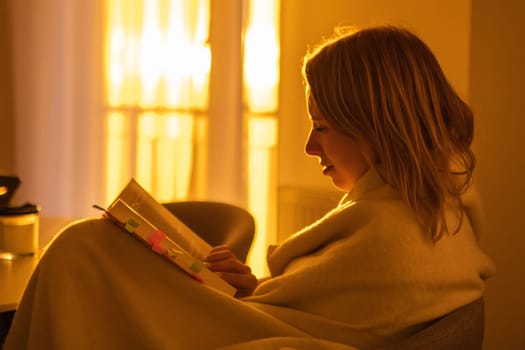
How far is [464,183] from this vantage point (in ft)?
4.19

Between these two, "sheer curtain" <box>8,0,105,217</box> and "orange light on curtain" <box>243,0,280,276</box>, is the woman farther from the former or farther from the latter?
"sheer curtain" <box>8,0,105,217</box>

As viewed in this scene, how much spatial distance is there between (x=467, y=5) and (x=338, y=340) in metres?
1.31

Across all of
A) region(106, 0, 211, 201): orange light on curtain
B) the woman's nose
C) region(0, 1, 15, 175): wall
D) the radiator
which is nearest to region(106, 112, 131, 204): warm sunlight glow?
region(106, 0, 211, 201): orange light on curtain

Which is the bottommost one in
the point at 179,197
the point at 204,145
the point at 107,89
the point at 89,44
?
Result: the point at 179,197

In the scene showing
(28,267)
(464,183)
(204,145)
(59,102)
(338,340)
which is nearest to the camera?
(338,340)

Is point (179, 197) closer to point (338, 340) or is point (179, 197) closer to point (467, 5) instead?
point (467, 5)

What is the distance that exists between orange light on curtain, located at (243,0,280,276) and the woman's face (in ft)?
5.55

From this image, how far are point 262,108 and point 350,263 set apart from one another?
1.96 metres

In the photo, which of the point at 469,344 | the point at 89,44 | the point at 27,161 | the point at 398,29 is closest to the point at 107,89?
the point at 89,44

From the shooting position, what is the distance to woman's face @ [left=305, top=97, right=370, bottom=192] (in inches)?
51.1

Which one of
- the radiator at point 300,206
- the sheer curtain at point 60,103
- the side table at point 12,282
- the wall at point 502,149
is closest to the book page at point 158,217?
the side table at point 12,282

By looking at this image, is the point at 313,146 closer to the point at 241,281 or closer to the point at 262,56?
the point at 241,281

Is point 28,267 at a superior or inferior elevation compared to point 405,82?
inferior

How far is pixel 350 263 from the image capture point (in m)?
1.16
